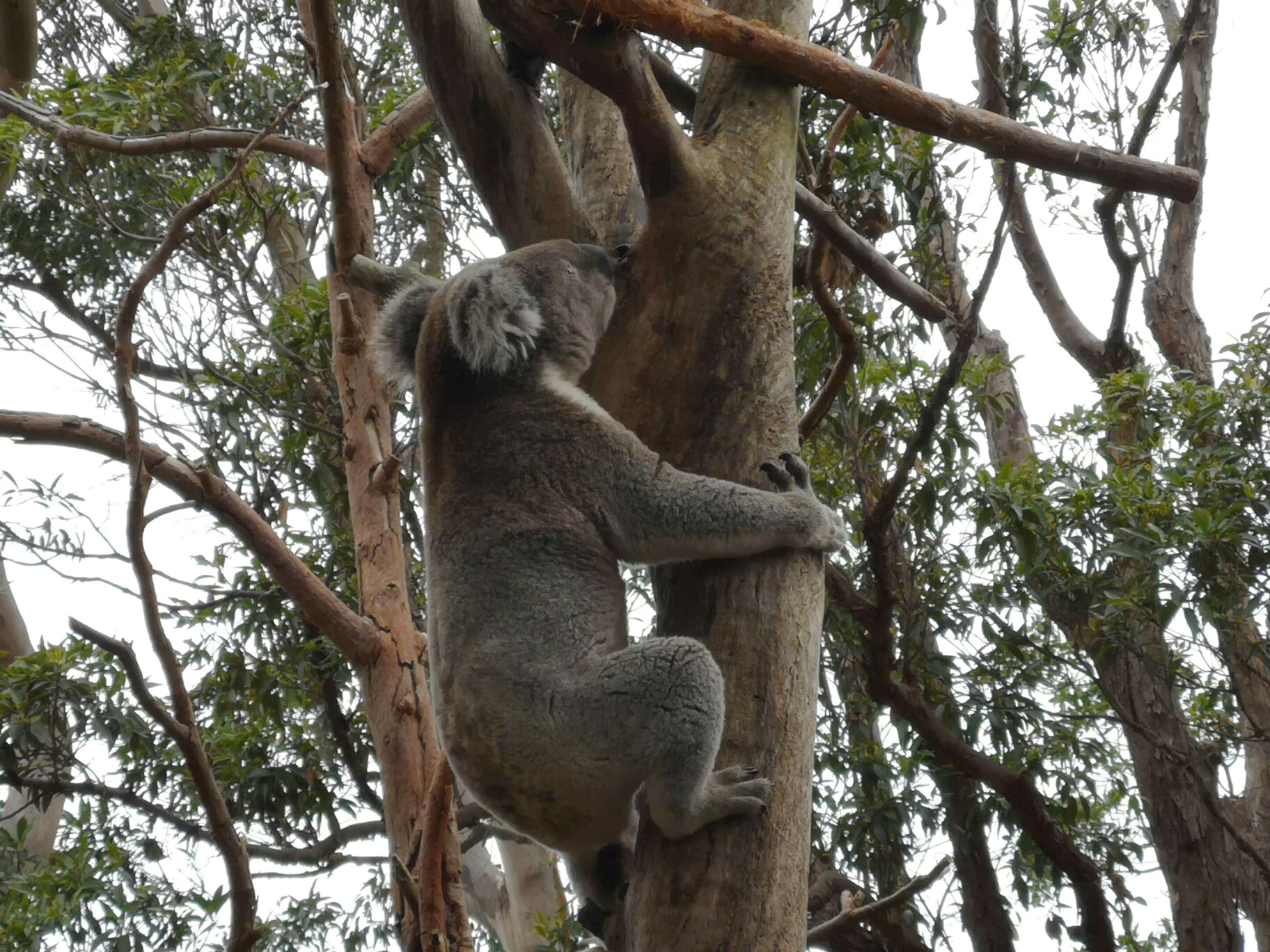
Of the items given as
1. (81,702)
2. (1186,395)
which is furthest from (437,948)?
(1186,395)

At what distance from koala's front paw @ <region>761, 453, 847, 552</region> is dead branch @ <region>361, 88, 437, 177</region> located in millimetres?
2952

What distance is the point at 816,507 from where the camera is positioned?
233cm

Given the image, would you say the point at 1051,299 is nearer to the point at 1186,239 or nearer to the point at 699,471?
the point at 1186,239

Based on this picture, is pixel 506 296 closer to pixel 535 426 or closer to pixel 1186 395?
pixel 535 426

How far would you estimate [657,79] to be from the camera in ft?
10.9

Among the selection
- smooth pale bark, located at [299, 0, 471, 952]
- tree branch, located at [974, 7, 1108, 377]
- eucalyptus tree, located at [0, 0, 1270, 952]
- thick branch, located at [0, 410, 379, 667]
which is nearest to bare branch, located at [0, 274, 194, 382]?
eucalyptus tree, located at [0, 0, 1270, 952]

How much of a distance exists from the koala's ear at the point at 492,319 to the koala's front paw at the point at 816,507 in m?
0.71

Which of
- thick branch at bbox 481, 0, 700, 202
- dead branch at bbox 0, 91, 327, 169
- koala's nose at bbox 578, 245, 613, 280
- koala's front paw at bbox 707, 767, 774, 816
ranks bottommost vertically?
koala's front paw at bbox 707, 767, 774, 816

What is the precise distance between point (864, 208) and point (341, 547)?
2.82 meters

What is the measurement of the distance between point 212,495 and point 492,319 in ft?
3.75

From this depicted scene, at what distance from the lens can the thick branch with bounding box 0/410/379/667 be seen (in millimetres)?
3180

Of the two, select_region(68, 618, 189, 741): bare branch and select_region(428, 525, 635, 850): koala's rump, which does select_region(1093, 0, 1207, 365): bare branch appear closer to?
select_region(428, 525, 635, 850): koala's rump

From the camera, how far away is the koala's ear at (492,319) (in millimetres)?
2680

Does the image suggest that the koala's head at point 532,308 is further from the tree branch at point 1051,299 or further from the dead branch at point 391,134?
the tree branch at point 1051,299
